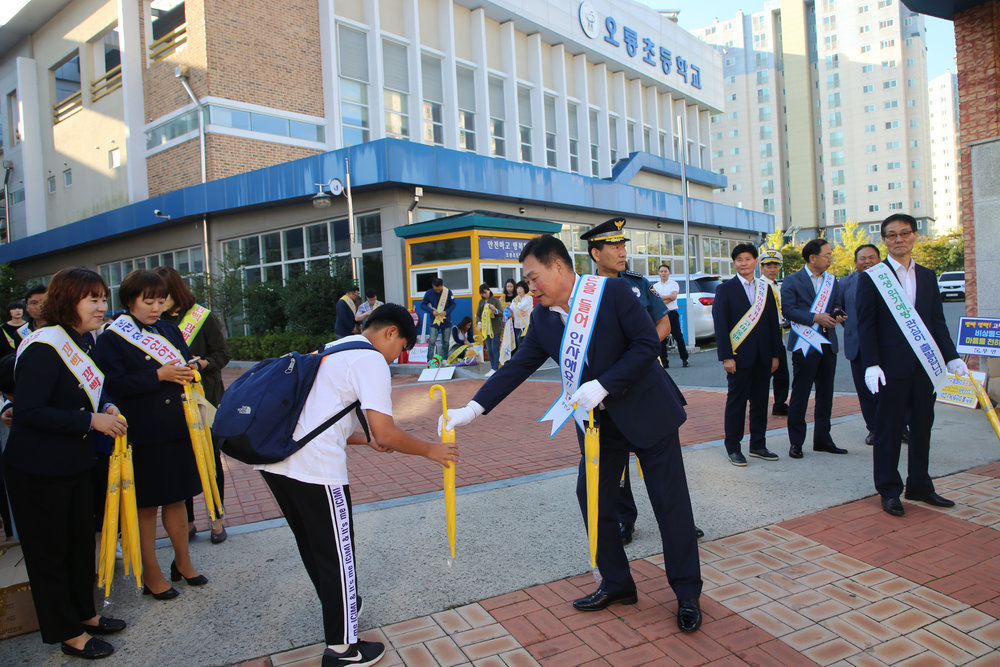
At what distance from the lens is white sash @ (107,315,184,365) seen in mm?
3453

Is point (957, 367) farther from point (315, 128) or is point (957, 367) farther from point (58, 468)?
point (315, 128)

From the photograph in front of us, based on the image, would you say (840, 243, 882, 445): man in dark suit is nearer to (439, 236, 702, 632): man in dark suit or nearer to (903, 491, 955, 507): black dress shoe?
(903, 491, 955, 507): black dress shoe

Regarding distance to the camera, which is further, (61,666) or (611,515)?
(611,515)

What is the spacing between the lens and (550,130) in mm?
27172

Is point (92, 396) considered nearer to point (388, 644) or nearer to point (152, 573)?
point (152, 573)

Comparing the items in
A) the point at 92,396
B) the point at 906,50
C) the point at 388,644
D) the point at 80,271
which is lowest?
the point at 388,644

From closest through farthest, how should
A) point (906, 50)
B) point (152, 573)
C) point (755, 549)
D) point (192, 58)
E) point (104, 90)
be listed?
1. point (152, 573)
2. point (755, 549)
3. point (192, 58)
4. point (104, 90)
5. point (906, 50)

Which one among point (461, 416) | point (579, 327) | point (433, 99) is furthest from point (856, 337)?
point (433, 99)

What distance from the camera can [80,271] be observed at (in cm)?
320

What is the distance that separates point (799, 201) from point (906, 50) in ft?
75.4

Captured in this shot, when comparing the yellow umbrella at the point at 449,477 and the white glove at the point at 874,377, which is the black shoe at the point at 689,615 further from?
the white glove at the point at 874,377

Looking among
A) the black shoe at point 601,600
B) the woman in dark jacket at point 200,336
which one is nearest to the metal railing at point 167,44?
the woman in dark jacket at point 200,336

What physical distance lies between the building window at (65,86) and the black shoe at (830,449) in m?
32.1

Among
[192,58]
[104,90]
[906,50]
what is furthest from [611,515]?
[906,50]
